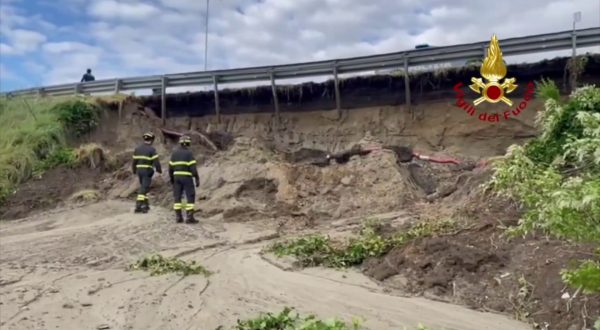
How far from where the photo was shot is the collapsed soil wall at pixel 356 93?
1421cm

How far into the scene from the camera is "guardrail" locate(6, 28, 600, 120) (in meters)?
13.2

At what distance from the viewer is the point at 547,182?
3717 millimetres

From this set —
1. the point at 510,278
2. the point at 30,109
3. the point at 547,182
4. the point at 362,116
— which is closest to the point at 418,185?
the point at 362,116

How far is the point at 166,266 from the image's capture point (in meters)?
8.39

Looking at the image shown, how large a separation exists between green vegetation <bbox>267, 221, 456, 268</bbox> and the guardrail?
628 centimetres

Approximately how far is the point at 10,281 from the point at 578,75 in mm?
12444

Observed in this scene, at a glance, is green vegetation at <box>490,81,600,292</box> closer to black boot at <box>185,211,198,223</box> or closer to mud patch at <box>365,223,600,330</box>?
mud patch at <box>365,223,600,330</box>

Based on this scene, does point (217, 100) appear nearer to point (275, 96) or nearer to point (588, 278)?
point (275, 96)

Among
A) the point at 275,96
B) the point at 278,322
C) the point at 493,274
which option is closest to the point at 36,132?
the point at 275,96

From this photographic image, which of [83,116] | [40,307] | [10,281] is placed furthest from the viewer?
[83,116]

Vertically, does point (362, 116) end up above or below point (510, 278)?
above

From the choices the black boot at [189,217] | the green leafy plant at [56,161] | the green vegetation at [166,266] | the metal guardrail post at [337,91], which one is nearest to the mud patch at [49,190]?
the green leafy plant at [56,161]

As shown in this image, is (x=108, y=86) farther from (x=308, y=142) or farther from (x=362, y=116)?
(x=362, y=116)

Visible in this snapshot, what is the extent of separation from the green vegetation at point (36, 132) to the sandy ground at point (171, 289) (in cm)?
612
